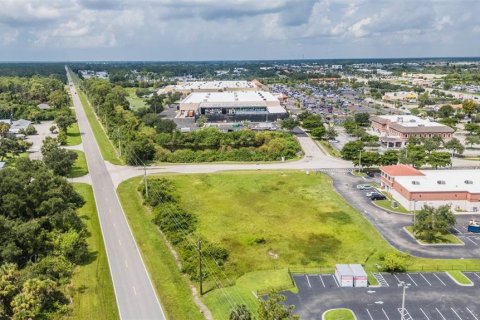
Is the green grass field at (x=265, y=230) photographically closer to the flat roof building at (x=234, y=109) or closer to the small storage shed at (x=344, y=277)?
the small storage shed at (x=344, y=277)

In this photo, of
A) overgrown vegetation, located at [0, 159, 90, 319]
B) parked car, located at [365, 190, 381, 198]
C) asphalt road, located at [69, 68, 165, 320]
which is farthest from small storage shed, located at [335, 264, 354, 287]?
parked car, located at [365, 190, 381, 198]

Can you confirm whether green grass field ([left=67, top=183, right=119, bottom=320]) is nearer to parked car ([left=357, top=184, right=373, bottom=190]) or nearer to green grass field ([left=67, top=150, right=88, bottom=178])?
green grass field ([left=67, top=150, right=88, bottom=178])

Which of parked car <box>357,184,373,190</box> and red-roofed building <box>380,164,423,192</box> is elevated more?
red-roofed building <box>380,164,423,192</box>

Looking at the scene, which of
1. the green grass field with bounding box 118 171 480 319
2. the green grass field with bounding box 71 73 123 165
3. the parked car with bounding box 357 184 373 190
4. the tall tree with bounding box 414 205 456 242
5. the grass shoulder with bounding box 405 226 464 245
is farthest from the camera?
the green grass field with bounding box 71 73 123 165

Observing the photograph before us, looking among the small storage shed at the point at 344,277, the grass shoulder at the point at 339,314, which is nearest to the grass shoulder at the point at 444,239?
the small storage shed at the point at 344,277

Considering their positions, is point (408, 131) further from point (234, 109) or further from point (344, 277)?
point (344, 277)

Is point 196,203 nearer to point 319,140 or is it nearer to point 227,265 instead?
point 227,265
